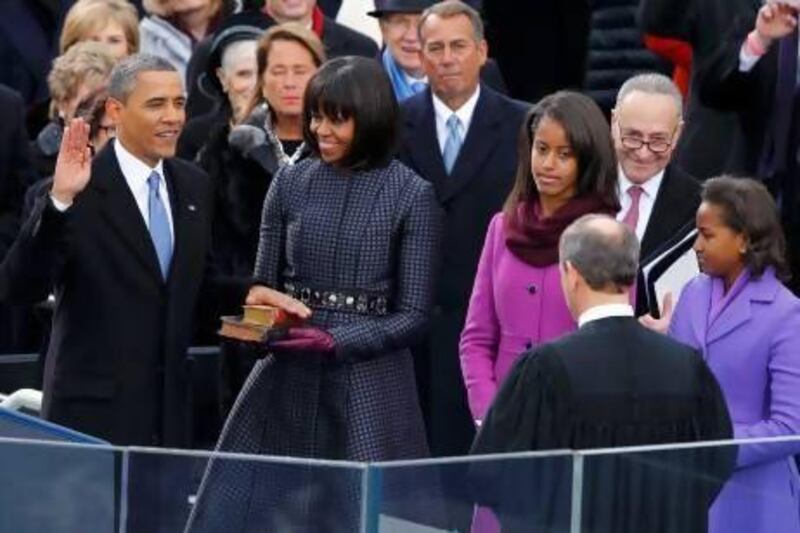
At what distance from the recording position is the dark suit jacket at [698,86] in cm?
1163

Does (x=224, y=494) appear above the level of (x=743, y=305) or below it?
below

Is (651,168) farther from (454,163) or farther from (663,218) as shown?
(454,163)

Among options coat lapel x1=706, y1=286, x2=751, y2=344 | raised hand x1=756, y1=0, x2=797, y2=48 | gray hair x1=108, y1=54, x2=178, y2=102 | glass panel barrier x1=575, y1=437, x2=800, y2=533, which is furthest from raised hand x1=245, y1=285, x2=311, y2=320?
raised hand x1=756, y1=0, x2=797, y2=48

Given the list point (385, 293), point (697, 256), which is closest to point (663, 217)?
point (697, 256)

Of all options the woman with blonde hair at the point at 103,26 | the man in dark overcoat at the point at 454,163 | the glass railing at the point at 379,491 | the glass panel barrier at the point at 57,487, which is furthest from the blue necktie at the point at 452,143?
the glass panel barrier at the point at 57,487

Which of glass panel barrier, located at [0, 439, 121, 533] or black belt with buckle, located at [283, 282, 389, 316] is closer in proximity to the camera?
glass panel barrier, located at [0, 439, 121, 533]

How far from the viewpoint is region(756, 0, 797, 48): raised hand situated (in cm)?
1107

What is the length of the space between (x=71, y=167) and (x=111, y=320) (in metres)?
0.57

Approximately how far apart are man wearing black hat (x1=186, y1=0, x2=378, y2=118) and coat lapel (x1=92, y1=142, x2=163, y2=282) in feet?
8.79

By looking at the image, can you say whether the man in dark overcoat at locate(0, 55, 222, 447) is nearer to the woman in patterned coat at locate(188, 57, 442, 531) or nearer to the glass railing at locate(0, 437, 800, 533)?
the woman in patterned coat at locate(188, 57, 442, 531)

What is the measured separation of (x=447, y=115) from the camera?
1124 centimetres

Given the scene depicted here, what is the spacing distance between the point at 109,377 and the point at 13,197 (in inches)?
92.3

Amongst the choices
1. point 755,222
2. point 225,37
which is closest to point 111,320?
point 755,222

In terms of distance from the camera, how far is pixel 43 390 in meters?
10.3
